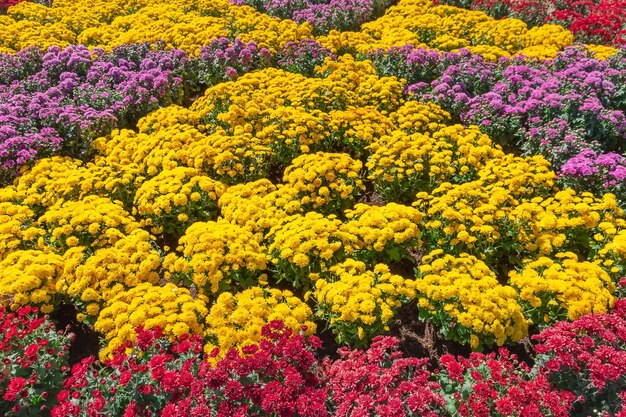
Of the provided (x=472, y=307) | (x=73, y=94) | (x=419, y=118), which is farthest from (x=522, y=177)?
(x=73, y=94)

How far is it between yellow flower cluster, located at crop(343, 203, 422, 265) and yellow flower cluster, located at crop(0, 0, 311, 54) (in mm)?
7787

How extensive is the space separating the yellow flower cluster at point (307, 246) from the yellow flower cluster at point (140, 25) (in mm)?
7780

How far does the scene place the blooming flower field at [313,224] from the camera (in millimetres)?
4902

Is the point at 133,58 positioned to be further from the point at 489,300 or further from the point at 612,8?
the point at 612,8

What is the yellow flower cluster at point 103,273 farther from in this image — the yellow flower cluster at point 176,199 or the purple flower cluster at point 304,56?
the purple flower cluster at point 304,56

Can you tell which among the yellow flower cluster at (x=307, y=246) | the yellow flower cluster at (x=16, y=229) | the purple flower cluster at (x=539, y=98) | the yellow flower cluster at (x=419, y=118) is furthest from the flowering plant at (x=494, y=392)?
the yellow flower cluster at (x=16, y=229)

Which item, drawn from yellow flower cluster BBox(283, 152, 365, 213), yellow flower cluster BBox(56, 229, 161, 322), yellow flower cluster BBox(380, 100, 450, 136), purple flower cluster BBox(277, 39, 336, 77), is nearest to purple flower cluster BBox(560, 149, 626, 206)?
yellow flower cluster BBox(380, 100, 450, 136)

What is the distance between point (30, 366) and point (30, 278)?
1.44 meters

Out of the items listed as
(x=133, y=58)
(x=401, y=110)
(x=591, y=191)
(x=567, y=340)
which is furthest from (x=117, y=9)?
(x=567, y=340)

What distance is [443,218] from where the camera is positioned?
7.29 metres

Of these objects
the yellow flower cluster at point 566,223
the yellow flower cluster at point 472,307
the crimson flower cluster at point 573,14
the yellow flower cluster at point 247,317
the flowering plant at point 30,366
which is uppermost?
the crimson flower cluster at point 573,14

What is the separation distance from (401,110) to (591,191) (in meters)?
3.93

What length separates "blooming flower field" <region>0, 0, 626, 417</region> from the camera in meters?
4.90

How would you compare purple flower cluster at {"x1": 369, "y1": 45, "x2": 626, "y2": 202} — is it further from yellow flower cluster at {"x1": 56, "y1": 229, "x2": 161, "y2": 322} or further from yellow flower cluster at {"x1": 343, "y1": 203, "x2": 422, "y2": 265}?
yellow flower cluster at {"x1": 56, "y1": 229, "x2": 161, "y2": 322}
